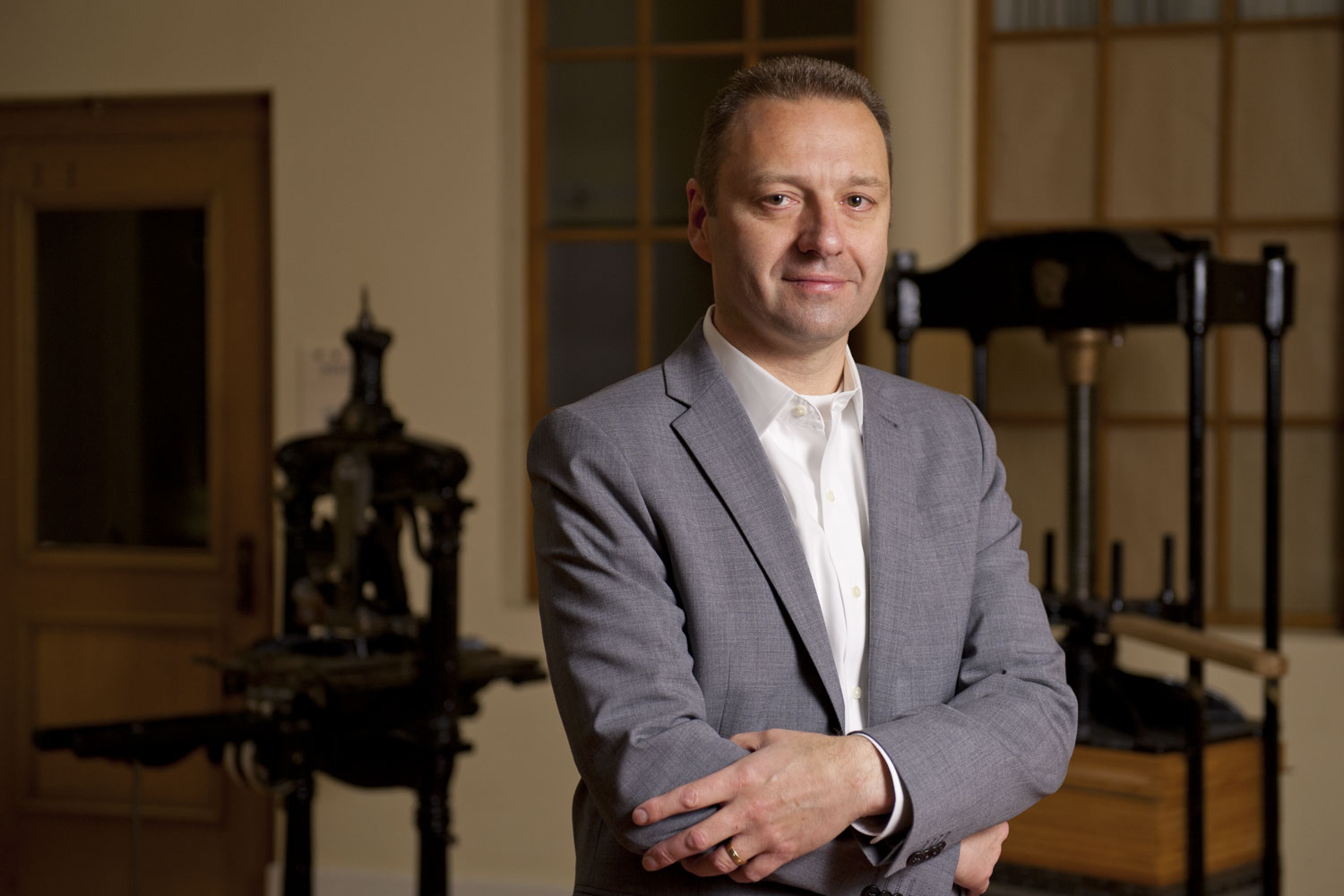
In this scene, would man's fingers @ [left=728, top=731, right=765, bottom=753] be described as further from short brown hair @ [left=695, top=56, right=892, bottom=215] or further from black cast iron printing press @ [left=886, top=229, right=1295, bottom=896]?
black cast iron printing press @ [left=886, top=229, right=1295, bottom=896]

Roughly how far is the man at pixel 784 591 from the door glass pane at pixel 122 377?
A: 116 inches

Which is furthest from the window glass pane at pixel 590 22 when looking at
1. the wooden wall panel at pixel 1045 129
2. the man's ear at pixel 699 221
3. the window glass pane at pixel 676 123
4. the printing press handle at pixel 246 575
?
the man's ear at pixel 699 221

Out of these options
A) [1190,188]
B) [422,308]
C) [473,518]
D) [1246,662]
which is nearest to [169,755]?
[473,518]

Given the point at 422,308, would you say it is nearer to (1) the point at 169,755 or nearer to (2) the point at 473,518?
(2) the point at 473,518

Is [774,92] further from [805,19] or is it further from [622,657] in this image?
[805,19]

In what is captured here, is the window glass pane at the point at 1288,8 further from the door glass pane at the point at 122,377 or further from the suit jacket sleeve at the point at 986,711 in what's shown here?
the door glass pane at the point at 122,377

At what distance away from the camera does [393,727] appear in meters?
2.75

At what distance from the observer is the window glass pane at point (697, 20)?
368cm

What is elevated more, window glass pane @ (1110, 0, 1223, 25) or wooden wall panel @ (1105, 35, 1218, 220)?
window glass pane @ (1110, 0, 1223, 25)

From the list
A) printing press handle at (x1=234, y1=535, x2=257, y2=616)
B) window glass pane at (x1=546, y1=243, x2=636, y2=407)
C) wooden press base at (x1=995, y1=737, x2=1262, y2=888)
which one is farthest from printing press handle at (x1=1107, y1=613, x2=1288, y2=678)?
printing press handle at (x1=234, y1=535, x2=257, y2=616)

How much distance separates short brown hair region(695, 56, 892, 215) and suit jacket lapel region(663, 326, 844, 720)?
0.19m

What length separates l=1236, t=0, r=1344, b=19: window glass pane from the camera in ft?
10.8

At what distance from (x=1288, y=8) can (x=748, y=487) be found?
2694 mm

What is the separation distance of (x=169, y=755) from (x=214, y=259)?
71.3 inches
